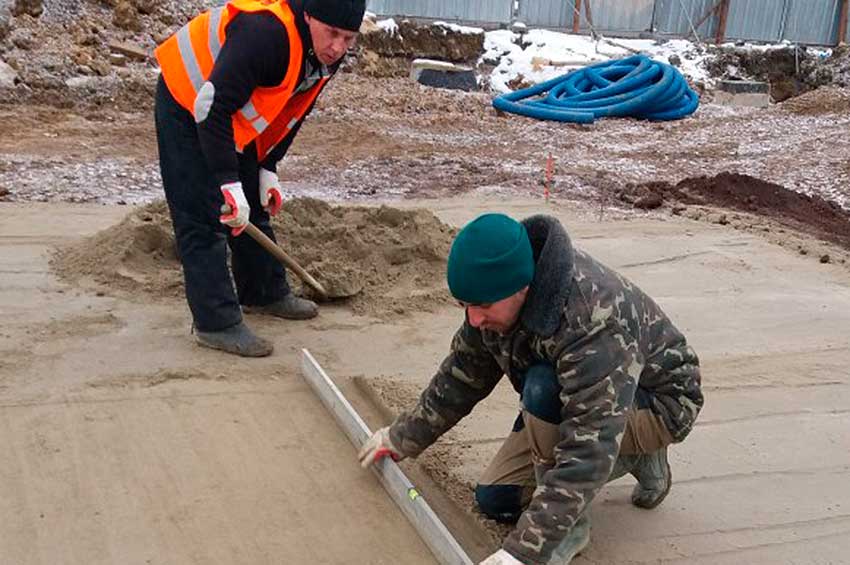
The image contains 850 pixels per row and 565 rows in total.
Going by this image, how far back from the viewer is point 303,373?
11.8 feet

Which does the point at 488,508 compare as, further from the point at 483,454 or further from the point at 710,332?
the point at 710,332

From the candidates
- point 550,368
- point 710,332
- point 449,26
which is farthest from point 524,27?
point 550,368

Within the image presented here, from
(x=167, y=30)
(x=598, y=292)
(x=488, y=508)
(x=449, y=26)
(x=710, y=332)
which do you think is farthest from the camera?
(x=449, y=26)

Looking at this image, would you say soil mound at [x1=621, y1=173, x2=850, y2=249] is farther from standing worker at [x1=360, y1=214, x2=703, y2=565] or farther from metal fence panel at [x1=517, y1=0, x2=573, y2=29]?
metal fence panel at [x1=517, y1=0, x2=573, y2=29]

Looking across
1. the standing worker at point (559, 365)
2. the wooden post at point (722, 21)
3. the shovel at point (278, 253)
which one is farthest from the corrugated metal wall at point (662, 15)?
the standing worker at point (559, 365)

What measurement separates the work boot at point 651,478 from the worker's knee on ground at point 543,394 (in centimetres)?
43

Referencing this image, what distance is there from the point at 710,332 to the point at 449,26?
1096cm

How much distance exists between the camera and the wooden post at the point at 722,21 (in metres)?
17.0

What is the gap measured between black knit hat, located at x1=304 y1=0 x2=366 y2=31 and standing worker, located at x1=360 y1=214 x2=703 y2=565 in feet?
4.31

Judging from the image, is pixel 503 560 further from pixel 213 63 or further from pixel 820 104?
pixel 820 104

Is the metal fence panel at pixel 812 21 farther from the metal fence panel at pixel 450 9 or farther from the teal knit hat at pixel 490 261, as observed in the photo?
the teal knit hat at pixel 490 261

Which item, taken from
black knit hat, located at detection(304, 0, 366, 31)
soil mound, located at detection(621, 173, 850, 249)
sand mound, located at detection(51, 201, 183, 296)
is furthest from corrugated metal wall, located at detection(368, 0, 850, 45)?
black knit hat, located at detection(304, 0, 366, 31)

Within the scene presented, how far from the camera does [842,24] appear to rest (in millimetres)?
17672

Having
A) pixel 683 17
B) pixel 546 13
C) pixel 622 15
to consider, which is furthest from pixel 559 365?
pixel 683 17
